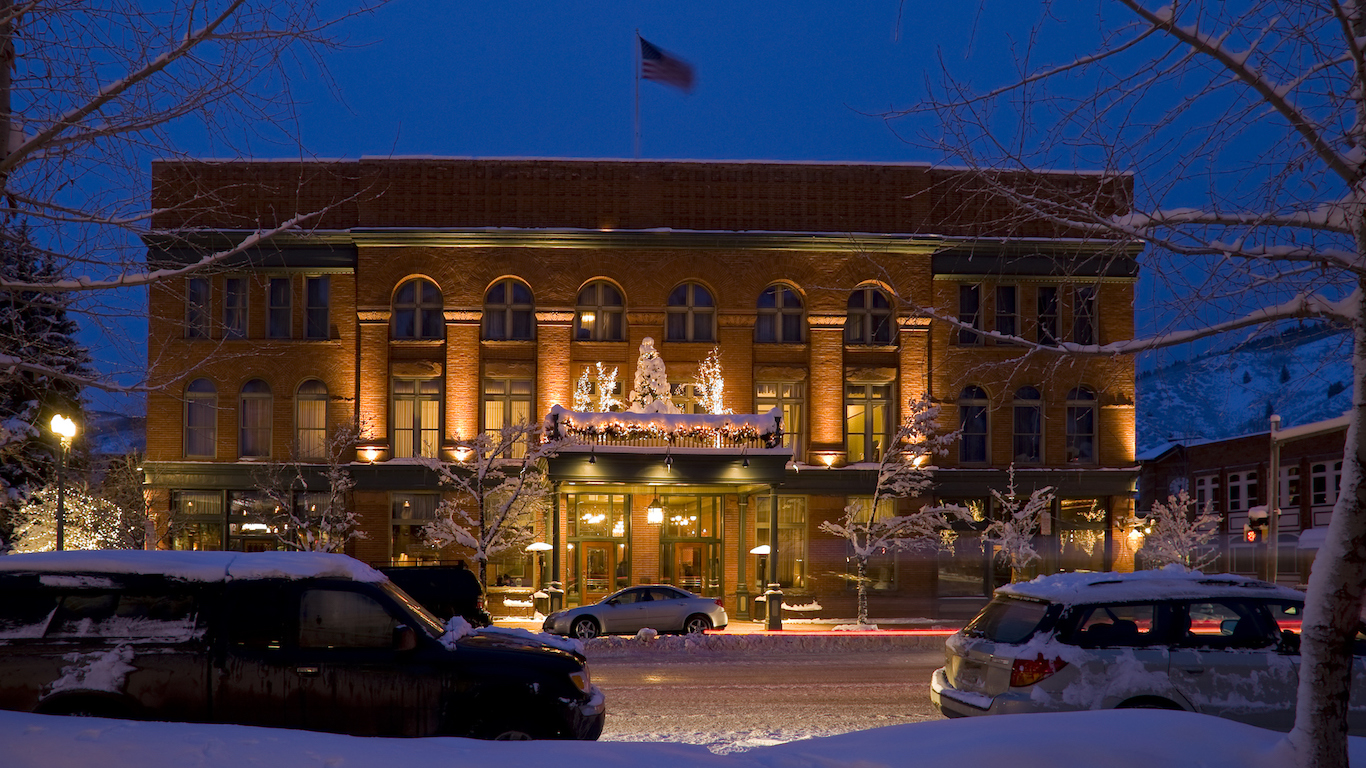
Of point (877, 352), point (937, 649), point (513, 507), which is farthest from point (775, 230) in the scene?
point (937, 649)

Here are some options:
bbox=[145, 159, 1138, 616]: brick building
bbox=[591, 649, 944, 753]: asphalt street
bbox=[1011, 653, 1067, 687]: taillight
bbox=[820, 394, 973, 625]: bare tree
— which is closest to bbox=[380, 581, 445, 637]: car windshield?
bbox=[591, 649, 944, 753]: asphalt street

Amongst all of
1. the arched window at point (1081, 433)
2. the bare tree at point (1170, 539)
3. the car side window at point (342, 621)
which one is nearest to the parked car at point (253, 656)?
the car side window at point (342, 621)

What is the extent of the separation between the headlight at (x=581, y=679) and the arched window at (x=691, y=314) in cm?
2594

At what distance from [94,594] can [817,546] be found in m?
27.7

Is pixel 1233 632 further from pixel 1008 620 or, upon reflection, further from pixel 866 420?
pixel 866 420

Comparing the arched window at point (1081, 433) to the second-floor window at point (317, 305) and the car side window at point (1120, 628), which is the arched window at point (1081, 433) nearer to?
the second-floor window at point (317, 305)

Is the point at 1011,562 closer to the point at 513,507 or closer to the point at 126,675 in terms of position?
the point at 513,507

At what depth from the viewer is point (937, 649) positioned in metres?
21.8

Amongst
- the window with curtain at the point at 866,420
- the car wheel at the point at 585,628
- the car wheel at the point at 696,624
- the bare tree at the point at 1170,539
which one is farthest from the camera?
the bare tree at the point at 1170,539

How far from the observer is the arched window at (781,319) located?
35469 mm

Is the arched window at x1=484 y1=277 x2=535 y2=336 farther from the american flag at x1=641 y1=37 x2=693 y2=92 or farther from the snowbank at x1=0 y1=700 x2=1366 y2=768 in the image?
the snowbank at x1=0 y1=700 x2=1366 y2=768

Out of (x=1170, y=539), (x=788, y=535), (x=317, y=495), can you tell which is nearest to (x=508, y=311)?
(x=317, y=495)

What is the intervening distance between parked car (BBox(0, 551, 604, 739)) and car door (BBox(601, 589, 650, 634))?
52.3 ft

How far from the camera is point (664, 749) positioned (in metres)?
5.95
